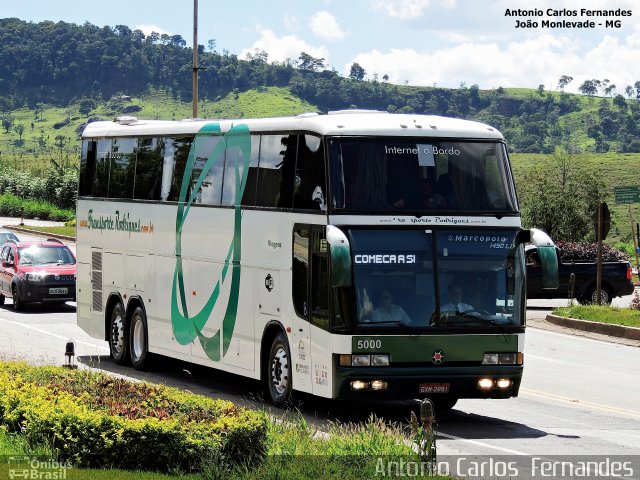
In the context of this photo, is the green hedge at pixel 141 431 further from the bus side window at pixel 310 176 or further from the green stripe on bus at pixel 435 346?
the bus side window at pixel 310 176

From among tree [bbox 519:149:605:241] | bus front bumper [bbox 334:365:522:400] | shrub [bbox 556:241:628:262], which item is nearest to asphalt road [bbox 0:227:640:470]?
bus front bumper [bbox 334:365:522:400]

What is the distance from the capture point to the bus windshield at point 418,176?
15.8m

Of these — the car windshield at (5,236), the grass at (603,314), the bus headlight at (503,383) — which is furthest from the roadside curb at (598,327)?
the car windshield at (5,236)

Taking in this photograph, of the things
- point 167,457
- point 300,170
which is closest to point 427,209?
point 300,170

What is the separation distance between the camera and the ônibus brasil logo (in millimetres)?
18547

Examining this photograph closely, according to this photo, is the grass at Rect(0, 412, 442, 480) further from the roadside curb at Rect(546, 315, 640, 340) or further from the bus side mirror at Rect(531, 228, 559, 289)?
the roadside curb at Rect(546, 315, 640, 340)

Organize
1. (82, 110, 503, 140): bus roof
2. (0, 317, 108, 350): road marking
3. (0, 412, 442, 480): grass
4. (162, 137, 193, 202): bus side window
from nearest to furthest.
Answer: (0, 412, 442, 480): grass, (82, 110, 503, 140): bus roof, (162, 137, 193, 202): bus side window, (0, 317, 108, 350): road marking

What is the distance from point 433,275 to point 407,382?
131 centimetres

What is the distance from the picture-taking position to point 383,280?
1548 centimetres

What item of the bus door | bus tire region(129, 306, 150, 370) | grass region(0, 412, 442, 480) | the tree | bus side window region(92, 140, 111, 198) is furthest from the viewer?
the tree

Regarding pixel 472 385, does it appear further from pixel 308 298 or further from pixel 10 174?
pixel 10 174

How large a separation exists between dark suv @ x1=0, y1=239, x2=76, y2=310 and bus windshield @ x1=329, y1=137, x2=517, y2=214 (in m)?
19.4

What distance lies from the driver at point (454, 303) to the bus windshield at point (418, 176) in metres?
1.02

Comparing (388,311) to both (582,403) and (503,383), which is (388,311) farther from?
(582,403)
